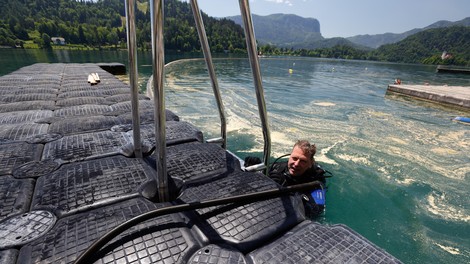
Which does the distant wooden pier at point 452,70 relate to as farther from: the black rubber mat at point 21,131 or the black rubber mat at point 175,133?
the black rubber mat at point 21,131

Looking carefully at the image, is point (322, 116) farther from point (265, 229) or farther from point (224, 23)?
point (224, 23)

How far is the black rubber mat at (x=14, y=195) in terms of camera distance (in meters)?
1.68

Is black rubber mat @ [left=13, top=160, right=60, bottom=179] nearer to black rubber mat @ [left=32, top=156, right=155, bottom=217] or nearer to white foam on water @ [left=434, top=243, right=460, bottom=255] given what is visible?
black rubber mat @ [left=32, top=156, right=155, bottom=217]

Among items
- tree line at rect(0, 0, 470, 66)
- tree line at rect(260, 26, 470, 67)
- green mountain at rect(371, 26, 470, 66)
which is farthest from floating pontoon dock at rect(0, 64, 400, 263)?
green mountain at rect(371, 26, 470, 66)

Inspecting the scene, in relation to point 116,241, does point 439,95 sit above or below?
below

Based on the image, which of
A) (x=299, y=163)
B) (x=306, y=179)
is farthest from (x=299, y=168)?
(x=306, y=179)

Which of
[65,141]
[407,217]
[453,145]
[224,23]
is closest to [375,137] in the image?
[453,145]

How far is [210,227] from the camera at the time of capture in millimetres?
1565

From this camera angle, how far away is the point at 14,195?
1823mm

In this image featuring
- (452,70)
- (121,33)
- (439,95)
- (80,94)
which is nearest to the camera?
(80,94)

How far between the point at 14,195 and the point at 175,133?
1.80 metres

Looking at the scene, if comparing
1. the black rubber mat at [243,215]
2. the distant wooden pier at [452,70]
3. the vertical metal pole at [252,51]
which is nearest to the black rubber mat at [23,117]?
the black rubber mat at [243,215]

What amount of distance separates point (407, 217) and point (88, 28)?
113667 millimetres

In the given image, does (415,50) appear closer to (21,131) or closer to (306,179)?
(306,179)
